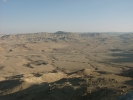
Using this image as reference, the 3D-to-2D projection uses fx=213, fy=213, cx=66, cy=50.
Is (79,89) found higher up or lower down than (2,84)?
higher up

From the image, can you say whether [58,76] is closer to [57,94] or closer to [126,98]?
[57,94]

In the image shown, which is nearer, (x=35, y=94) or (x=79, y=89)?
(x=79, y=89)

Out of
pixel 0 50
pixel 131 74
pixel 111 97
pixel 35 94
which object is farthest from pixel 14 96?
pixel 0 50

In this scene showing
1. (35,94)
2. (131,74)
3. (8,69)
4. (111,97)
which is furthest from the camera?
(8,69)

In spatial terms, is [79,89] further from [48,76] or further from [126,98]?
[48,76]

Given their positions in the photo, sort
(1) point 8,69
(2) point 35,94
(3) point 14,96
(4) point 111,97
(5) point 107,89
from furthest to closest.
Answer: (1) point 8,69 → (3) point 14,96 → (2) point 35,94 → (5) point 107,89 → (4) point 111,97

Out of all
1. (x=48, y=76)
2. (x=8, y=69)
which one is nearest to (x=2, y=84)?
(x=48, y=76)

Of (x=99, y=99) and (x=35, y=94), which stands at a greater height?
(x=99, y=99)

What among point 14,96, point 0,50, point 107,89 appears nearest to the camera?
point 107,89

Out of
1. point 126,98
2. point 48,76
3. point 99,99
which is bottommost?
point 48,76
